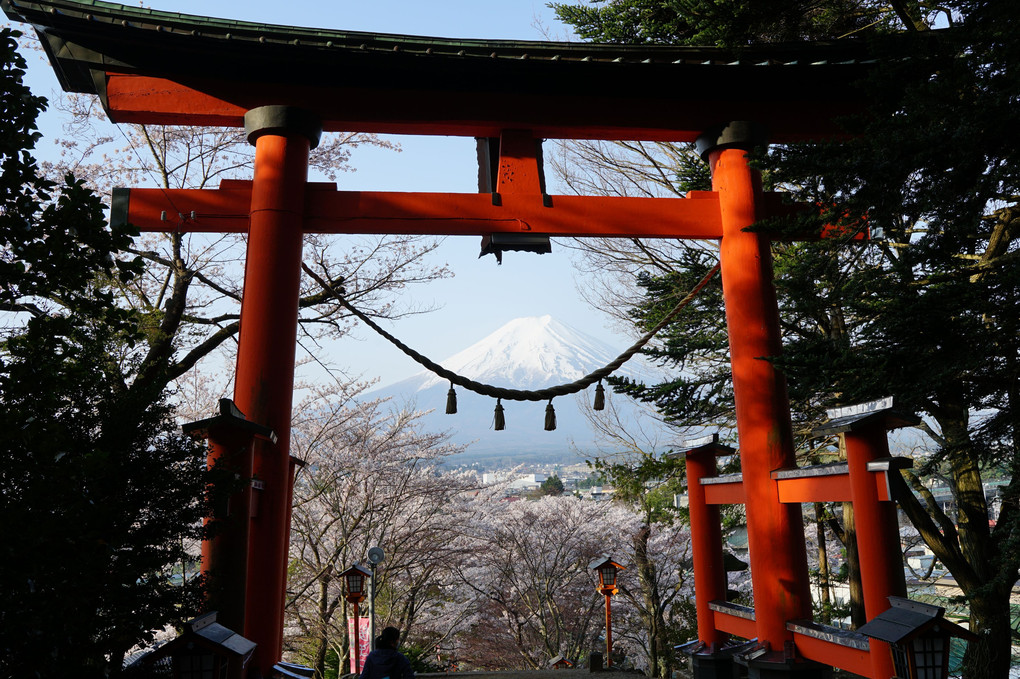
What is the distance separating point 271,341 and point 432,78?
2.37m

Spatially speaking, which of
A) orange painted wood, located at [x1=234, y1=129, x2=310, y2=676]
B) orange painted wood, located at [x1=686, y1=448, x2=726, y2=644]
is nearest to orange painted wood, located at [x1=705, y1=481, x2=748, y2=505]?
orange painted wood, located at [x1=686, y1=448, x2=726, y2=644]

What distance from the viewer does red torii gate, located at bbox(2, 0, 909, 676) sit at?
4.97m

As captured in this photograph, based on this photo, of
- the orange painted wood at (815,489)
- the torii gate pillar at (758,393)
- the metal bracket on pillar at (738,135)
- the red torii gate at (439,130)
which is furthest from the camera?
the metal bracket on pillar at (738,135)

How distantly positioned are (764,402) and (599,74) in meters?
2.82

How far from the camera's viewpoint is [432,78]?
5660mm

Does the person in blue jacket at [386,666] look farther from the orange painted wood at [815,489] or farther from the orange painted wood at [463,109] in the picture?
the orange painted wood at [463,109]

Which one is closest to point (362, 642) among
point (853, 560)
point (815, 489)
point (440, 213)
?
point (853, 560)

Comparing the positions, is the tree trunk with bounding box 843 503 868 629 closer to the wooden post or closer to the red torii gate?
the red torii gate

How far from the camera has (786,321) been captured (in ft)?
29.9

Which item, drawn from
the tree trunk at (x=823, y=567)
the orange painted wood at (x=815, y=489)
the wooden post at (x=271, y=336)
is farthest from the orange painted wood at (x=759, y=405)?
the tree trunk at (x=823, y=567)

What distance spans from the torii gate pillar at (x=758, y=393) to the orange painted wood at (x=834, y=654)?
0.51ft

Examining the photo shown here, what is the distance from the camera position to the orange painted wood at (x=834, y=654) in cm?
430

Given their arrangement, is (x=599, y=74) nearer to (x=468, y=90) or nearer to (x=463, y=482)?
(x=468, y=90)

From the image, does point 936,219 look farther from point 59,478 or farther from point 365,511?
point 365,511
